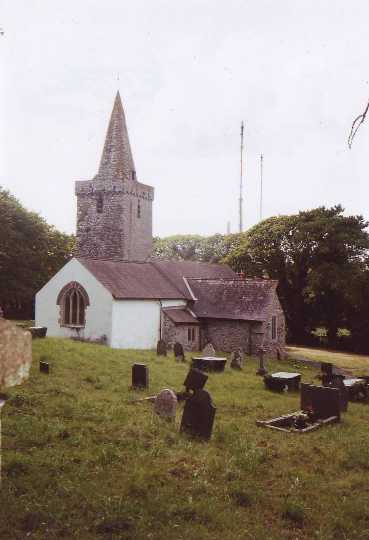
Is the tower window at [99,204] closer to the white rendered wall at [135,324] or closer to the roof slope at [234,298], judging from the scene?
the roof slope at [234,298]

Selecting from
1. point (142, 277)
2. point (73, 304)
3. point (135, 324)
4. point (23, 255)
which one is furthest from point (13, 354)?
point (23, 255)

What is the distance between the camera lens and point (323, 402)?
12.5 metres

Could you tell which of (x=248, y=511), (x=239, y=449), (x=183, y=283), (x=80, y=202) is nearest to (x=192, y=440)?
(x=239, y=449)

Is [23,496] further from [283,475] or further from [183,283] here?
[183,283]

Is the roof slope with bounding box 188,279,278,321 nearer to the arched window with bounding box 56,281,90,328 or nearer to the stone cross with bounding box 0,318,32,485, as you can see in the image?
the arched window with bounding box 56,281,90,328

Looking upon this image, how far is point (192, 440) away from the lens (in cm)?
958

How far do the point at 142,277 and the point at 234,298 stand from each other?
598 cm

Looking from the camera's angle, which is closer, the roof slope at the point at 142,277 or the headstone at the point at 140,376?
the headstone at the point at 140,376

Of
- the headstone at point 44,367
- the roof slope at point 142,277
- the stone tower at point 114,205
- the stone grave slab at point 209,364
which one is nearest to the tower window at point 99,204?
the stone tower at point 114,205

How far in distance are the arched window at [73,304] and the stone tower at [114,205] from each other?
1232 centimetres

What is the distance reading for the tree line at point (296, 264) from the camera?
36.4 meters

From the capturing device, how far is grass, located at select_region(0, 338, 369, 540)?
19.3 feet

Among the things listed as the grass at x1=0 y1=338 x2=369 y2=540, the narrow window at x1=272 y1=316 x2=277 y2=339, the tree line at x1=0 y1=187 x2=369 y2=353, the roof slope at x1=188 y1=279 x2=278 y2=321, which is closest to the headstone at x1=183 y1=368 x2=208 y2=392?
the grass at x1=0 y1=338 x2=369 y2=540

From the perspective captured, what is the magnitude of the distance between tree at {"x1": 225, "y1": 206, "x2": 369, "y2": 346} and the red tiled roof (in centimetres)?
1086
